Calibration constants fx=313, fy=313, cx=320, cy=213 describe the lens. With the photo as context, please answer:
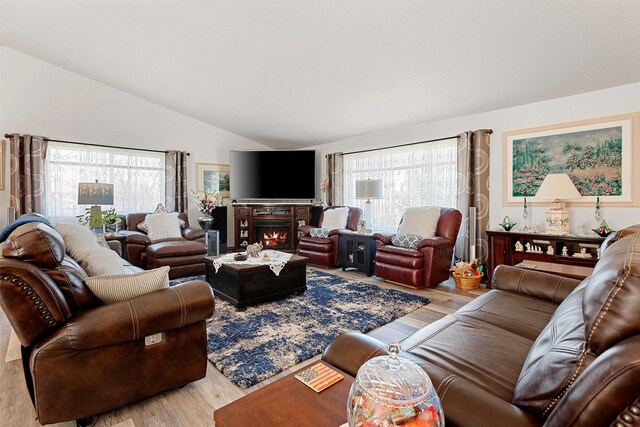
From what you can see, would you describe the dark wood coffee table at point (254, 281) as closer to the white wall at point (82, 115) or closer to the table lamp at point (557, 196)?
the table lamp at point (557, 196)

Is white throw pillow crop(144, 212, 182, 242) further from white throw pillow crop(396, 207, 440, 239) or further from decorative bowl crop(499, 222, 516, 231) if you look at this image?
decorative bowl crop(499, 222, 516, 231)

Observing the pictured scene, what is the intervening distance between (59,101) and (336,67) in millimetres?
4342

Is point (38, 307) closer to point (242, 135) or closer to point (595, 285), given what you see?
point (595, 285)

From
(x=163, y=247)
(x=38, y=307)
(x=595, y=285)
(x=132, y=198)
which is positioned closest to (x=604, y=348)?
(x=595, y=285)

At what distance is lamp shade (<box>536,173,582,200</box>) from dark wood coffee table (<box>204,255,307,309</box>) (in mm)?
2654

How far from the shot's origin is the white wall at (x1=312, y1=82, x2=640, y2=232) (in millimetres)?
3322

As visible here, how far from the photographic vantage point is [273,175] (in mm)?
6500

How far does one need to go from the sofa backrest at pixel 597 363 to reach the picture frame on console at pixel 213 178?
6.10 m

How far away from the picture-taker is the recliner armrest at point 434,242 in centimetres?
378

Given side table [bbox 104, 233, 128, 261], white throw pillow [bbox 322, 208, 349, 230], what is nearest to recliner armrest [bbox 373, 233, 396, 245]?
white throw pillow [bbox 322, 208, 349, 230]

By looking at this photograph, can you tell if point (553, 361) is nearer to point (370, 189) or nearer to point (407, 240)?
point (407, 240)

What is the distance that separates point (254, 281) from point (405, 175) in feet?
10.8

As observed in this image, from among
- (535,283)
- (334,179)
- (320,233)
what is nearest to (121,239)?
(320,233)

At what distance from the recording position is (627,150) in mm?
3287
